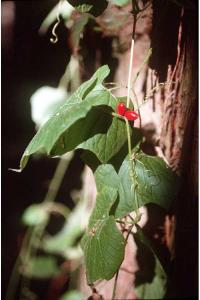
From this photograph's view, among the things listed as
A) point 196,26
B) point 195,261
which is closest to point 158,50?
point 196,26

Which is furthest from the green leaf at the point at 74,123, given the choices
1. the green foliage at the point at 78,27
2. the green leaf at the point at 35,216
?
the green leaf at the point at 35,216

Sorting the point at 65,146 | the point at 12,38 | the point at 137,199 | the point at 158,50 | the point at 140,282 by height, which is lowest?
the point at 140,282

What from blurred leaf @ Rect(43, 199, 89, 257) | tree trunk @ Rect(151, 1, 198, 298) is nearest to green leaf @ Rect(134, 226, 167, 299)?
tree trunk @ Rect(151, 1, 198, 298)

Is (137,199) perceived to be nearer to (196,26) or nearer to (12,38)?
(196,26)

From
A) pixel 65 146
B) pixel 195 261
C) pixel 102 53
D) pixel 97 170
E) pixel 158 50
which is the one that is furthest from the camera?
pixel 102 53

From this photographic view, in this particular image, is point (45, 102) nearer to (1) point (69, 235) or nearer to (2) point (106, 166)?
(1) point (69, 235)

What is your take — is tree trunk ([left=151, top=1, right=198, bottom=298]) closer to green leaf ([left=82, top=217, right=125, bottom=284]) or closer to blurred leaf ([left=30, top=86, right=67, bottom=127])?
green leaf ([left=82, top=217, right=125, bottom=284])

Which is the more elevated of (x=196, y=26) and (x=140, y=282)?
(x=196, y=26)
